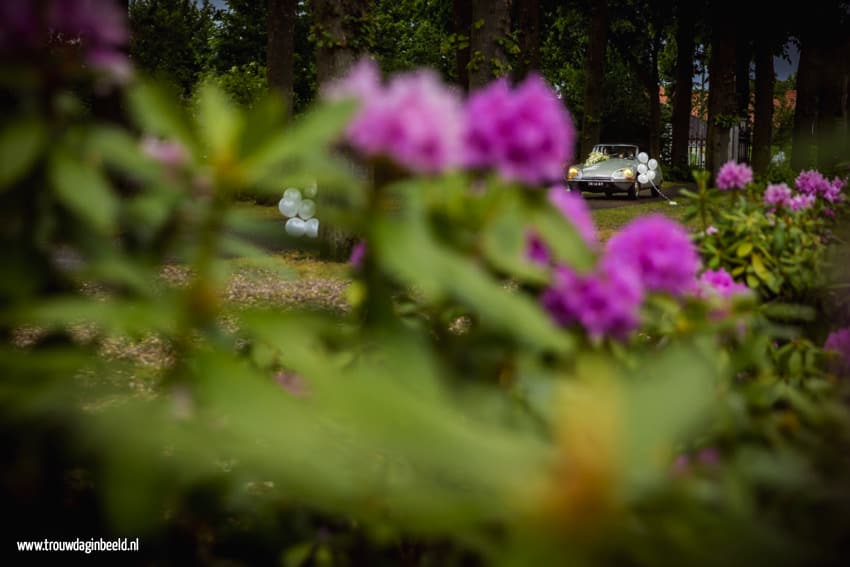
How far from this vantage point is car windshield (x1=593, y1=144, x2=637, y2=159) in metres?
21.8

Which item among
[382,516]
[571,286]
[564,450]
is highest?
[571,286]

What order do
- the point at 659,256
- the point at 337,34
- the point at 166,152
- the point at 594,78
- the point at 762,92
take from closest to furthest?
the point at 166,152
the point at 659,256
the point at 337,34
the point at 762,92
the point at 594,78

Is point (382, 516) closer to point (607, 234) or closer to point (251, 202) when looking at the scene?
point (607, 234)

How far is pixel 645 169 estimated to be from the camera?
67.9 ft

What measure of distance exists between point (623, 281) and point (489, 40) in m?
9.58

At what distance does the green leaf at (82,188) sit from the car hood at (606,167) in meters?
20.7

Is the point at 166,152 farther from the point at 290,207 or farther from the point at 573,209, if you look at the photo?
the point at 290,207

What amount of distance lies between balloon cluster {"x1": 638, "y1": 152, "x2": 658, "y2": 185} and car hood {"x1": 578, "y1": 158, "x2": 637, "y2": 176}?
0.67 ft

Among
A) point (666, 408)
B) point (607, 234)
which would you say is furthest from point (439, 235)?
point (607, 234)

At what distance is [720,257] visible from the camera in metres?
3.19

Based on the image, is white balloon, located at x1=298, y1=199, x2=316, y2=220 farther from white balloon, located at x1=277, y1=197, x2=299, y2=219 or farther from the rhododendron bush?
white balloon, located at x1=277, y1=197, x2=299, y2=219

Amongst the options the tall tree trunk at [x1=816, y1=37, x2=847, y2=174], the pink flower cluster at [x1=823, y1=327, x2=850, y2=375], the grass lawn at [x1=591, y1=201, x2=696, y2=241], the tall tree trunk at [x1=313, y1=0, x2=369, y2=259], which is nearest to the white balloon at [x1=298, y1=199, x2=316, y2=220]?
the pink flower cluster at [x1=823, y1=327, x2=850, y2=375]

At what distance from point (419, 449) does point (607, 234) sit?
424 inches

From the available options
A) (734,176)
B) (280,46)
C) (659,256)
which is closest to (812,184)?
(734,176)
